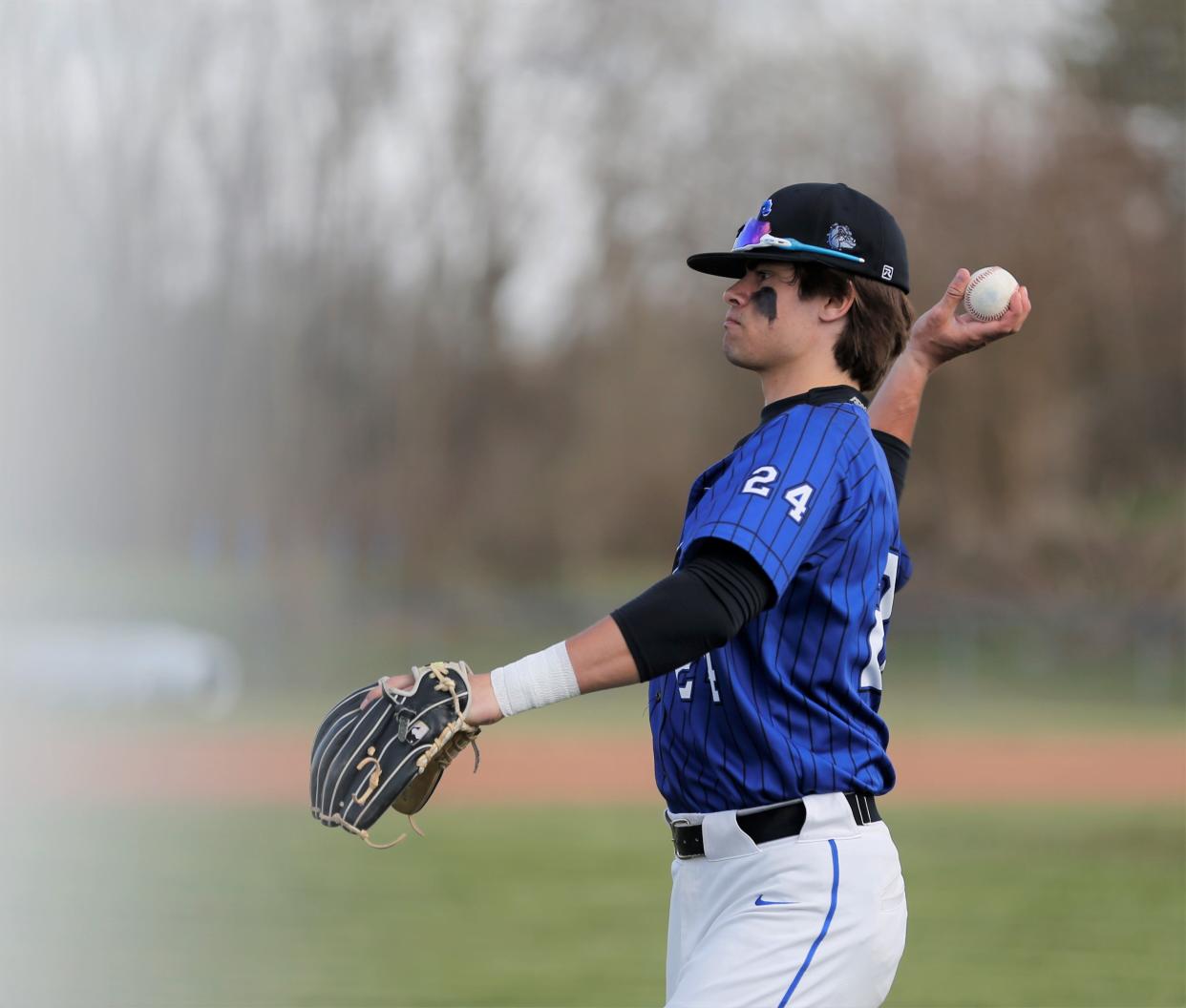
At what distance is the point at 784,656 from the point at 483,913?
183 inches

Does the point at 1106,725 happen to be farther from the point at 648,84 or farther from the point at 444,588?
the point at 648,84

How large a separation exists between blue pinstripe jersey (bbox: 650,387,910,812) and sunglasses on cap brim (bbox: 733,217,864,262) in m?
0.24

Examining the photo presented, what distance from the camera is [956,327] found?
9.69 feet

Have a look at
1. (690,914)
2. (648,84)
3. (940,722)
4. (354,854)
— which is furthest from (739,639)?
(648,84)

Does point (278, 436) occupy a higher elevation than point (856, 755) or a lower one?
higher

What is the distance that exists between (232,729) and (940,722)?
7205 millimetres

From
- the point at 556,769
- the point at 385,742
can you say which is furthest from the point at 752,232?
the point at 556,769

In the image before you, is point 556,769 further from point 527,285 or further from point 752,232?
point 527,285

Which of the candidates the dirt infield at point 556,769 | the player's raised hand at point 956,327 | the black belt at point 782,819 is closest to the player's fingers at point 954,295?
the player's raised hand at point 956,327

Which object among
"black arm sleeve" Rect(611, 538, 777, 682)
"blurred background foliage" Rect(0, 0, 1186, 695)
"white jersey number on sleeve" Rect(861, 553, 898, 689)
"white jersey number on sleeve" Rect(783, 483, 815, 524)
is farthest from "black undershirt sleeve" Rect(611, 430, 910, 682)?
"blurred background foliage" Rect(0, 0, 1186, 695)

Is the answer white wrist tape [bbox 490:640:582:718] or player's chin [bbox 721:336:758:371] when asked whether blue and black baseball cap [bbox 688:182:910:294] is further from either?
white wrist tape [bbox 490:640:582:718]

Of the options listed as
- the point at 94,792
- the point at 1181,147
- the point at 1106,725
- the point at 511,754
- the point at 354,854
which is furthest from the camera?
the point at 1181,147

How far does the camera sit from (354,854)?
8039 millimetres

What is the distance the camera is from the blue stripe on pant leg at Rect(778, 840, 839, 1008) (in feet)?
7.14
